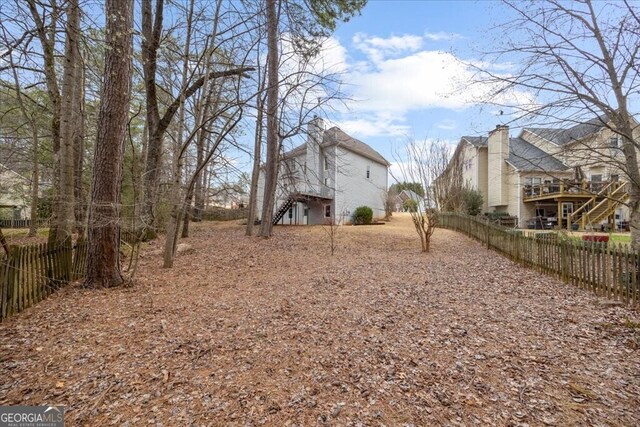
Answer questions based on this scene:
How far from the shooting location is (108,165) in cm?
564

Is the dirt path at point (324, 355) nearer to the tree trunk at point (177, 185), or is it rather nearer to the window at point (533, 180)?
the tree trunk at point (177, 185)

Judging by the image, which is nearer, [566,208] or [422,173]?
[422,173]

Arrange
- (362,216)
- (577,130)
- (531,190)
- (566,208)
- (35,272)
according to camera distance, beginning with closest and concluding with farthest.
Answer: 1. (35,272)
2. (577,130)
3. (566,208)
4. (531,190)
5. (362,216)

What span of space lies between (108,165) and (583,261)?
9.71 meters

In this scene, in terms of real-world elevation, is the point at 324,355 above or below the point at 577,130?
below

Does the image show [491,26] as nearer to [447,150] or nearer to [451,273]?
[451,273]

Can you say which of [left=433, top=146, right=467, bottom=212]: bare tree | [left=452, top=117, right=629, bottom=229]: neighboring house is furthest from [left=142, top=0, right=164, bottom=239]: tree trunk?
[left=452, top=117, right=629, bottom=229]: neighboring house

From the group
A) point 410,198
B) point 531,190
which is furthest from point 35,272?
point 531,190

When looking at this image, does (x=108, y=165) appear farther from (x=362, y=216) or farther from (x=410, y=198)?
(x=362, y=216)

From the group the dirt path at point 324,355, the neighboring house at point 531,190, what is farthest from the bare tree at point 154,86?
the neighboring house at point 531,190

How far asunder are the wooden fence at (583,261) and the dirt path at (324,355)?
1.26 feet

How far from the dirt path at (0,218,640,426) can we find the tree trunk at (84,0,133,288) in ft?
1.80

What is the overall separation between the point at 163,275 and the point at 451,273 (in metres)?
7.11

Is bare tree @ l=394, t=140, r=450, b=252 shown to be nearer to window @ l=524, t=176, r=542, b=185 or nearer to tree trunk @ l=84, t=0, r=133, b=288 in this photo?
tree trunk @ l=84, t=0, r=133, b=288
